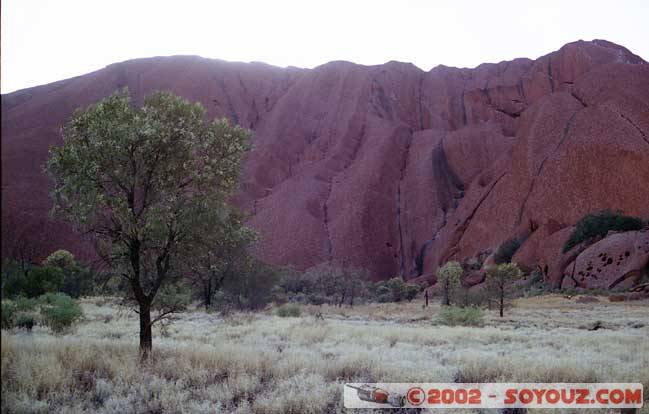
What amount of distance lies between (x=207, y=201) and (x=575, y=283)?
4642 centimetres

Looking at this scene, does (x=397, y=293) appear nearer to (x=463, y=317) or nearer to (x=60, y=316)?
(x=463, y=317)

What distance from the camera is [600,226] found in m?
51.3

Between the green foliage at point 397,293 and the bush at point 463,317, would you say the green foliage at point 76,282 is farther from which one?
A: the green foliage at point 397,293

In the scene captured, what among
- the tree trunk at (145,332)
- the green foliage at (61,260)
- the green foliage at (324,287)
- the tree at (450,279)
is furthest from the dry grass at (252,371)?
the green foliage at (61,260)

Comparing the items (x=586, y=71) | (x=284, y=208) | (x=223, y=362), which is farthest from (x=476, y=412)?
(x=586, y=71)

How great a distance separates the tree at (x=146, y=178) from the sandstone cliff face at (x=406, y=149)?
3789 cm

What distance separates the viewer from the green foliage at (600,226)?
167 feet

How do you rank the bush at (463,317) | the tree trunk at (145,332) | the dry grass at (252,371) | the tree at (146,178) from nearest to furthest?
the dry grass at (252,371) < the tree at (146,178) < the tree trunk at (145,332) < the bush at (463,317)

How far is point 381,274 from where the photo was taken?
7369 centimetres

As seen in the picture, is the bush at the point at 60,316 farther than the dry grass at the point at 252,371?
Yes

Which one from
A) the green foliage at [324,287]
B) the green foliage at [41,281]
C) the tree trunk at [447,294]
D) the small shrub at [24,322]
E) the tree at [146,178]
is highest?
the tree at [146,178]

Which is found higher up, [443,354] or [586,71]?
[586,71]

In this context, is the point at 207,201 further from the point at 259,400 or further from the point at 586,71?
the point at 586,71

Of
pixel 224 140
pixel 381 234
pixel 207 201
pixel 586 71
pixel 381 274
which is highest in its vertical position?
pixel 586 71
